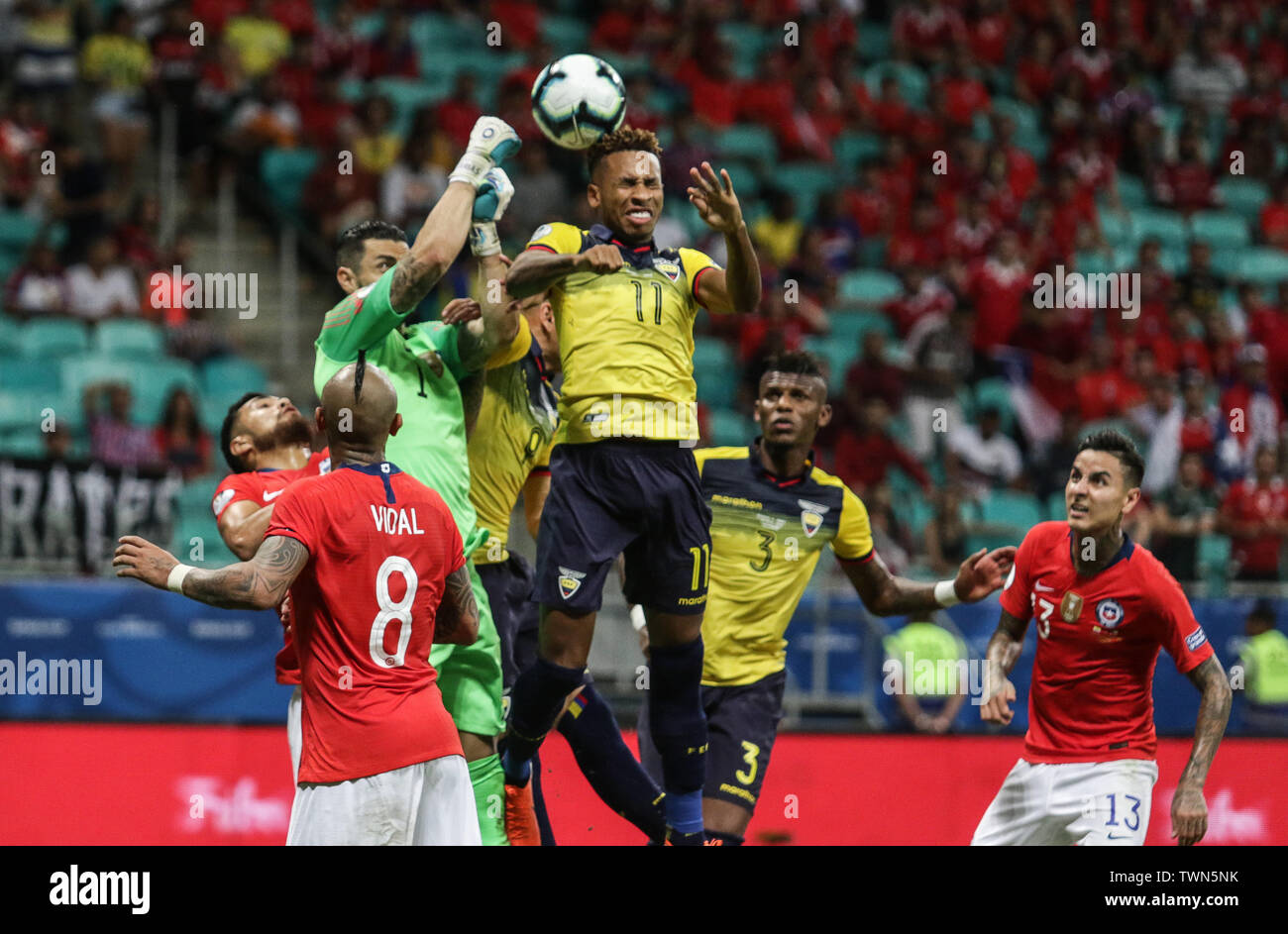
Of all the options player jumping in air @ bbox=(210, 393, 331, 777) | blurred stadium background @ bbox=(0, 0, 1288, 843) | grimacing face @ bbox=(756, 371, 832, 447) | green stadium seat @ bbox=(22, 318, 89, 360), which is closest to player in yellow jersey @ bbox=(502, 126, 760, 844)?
player jumping in air @ bbox=(210, 393, 331, 777)

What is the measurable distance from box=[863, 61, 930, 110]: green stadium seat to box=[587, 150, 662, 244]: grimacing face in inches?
454

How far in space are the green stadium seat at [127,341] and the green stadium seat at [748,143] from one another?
5887 mm

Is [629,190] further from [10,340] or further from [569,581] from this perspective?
[10,340]

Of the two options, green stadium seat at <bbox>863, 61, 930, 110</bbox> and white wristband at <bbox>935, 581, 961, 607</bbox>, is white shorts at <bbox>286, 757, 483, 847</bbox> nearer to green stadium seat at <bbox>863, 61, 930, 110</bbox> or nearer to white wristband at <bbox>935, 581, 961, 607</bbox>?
white wristband at <bbox>935, 581, 961, 607</bbox>

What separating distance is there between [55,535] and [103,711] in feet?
4.39

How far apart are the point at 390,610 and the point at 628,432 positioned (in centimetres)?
135

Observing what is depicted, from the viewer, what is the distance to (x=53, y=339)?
1324cm

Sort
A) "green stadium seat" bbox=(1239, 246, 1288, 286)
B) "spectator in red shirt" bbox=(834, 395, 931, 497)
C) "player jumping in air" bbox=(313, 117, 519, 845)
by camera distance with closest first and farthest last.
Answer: "player jumping in air" bbox=(313, 117, 519, 845)
"spectator in red shirt" bbox=(834, 395, 931, 497)
"green stadium seat" bbox=(1239, 246, 1288, 286)

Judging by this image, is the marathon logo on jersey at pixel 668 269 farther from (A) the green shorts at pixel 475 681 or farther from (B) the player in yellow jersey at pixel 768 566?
(A) the green shorts at pixel 475 681

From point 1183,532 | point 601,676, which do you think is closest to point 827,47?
point 1183,532

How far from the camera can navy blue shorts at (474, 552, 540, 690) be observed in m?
7.22

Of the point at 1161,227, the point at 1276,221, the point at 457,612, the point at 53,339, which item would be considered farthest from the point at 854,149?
the point at 457,612

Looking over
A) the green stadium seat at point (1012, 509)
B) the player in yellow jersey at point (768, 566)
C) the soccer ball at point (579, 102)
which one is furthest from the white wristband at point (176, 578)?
the green stadium seat at point (1012, 509)

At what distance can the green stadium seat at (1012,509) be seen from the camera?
13133mm
